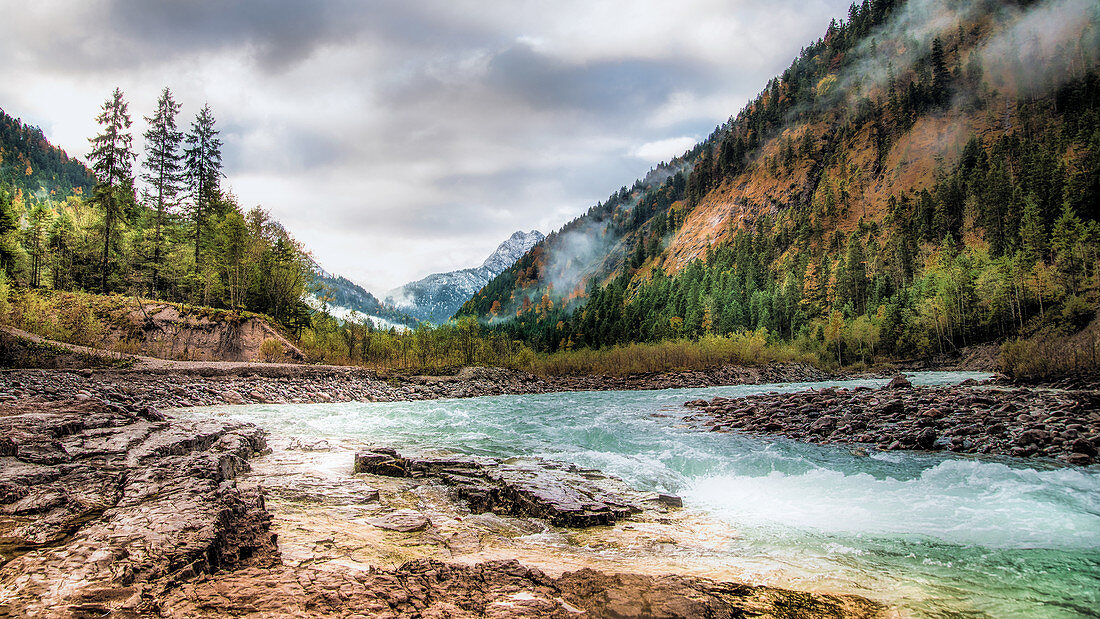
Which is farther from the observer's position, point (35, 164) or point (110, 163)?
point (35, 164)

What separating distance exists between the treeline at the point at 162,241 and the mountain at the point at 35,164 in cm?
9851

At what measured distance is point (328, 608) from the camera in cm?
279

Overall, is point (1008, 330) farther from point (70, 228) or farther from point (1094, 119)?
point (70, 228)

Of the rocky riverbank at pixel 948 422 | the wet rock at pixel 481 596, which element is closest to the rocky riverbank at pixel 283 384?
the wet rock at pixel 481 596

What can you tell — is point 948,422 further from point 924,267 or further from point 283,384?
point 924,267

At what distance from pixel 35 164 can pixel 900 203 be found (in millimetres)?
210972

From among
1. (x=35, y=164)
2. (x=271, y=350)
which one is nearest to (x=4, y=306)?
(x=271, y=350)

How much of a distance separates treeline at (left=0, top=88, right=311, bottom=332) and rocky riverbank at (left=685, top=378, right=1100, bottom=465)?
143 feet

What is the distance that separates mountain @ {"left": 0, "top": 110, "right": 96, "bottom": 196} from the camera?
11181 cm

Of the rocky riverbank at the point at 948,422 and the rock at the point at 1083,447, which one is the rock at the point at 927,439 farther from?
the rock at the point at 1083,447

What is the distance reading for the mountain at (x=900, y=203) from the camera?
59219 mm

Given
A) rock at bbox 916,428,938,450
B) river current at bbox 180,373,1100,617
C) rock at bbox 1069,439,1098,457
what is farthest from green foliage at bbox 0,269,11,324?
rock at bbox 1069,439,1098,457

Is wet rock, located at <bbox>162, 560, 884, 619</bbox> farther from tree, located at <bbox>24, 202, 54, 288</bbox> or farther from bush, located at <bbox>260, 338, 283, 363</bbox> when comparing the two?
tree, located at <bbox>24, 202, 54, 288</bbox>

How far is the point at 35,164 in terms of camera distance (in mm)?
122000
